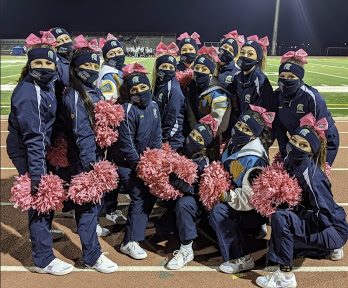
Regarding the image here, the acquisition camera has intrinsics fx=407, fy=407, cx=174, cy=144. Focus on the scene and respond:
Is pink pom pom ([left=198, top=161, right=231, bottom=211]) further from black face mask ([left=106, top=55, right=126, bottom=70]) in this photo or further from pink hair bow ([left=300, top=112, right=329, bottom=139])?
black face mask ([left=106, top=55, right=126, bottom=70])

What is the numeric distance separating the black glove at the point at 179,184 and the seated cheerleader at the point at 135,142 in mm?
322

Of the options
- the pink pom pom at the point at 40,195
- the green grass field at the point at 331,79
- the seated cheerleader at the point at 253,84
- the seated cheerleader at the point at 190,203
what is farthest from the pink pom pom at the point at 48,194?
the green grass field at the point at 331,79

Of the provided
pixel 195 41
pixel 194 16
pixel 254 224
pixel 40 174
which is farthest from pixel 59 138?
pixel 194 16

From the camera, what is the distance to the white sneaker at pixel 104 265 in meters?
3.49

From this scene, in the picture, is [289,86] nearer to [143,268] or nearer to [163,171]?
[163,171]

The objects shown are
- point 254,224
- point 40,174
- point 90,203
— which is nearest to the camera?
point 40,174

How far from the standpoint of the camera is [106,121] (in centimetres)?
349

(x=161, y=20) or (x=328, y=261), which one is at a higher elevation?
(x=161, y=20)

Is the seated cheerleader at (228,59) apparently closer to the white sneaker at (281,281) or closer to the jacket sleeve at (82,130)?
the jacket sleeve at (82,130)

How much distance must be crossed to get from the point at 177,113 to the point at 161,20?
116ft

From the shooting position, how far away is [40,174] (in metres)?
3.18

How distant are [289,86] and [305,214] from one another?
1.34 metres

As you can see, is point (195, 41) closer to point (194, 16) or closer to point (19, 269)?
point (19, 269)

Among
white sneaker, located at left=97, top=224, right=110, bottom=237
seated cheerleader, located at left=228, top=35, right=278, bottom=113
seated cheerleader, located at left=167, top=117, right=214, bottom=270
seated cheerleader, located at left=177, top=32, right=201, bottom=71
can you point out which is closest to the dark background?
seated cheerleader, located at left=177, top=32, right=201, bottom=71
